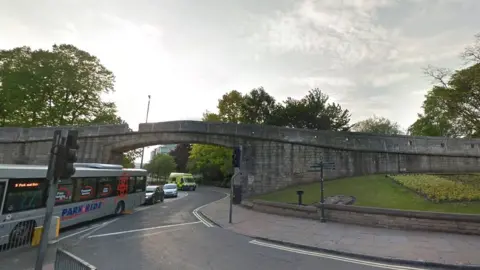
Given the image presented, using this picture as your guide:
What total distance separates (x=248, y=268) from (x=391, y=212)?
8.32 meters

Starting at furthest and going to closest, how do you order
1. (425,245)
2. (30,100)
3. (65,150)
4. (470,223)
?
1. (30,100)
2. (470,223)
3. (425,245)
4. (65,150)

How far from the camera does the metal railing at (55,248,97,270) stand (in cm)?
400

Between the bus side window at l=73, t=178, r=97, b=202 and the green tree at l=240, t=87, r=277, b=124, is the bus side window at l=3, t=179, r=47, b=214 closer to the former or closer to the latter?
the bus side window at l=73, t=178, r=97, b=202

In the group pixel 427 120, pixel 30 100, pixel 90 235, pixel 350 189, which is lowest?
pixel 90 235

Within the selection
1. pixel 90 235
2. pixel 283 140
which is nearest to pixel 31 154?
pixel 90 235

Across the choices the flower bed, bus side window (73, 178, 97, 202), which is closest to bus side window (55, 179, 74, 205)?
bus side window (73, 178, 97, 202)

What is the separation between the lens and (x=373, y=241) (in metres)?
9.35

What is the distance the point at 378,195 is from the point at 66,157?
16.3 metres

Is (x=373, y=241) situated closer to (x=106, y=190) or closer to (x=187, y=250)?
(x=187, y=250)

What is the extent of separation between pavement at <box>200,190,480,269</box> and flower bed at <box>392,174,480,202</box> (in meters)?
3.87

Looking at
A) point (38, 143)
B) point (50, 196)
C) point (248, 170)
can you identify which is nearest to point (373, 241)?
point (50, 196)

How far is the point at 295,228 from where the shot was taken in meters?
11.8

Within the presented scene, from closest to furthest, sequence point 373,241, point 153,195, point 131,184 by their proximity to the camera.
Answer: point 373,241 < point 131,184 < point 153,195

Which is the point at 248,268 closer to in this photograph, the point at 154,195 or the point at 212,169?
the point at 154,195
